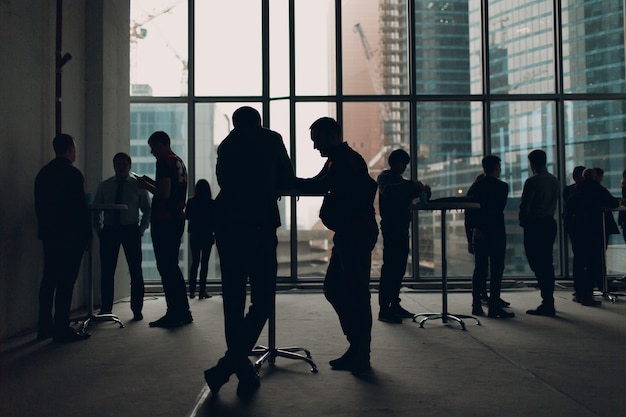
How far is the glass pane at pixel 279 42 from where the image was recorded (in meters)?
7.86

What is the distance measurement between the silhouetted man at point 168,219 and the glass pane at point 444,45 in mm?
4529

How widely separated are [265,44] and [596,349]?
5902mm

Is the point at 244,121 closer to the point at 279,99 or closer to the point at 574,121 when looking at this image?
the point at 279,99

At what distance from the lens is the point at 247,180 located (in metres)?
2.72

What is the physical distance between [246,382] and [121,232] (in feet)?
8.72

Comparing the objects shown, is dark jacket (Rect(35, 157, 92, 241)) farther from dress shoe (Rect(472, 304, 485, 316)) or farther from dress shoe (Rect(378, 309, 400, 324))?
dress shoe (Rect(472, 304, 485, 316))

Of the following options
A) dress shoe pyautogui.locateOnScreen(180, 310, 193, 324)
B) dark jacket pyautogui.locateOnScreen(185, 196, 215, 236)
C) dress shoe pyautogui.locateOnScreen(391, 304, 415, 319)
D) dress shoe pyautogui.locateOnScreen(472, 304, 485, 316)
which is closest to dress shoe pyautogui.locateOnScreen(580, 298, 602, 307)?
dress shoe pyautogui.locateOnScreen(472, 304, 485, 316)

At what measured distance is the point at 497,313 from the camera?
4.91 metres

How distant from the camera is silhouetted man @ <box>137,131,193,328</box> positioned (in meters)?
4.44

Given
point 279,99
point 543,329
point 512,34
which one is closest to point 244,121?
point 543,329

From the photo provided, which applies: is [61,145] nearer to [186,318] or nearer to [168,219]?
[168,219]

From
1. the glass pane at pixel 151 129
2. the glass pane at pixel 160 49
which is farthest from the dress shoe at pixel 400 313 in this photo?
the glass pane at pixel 160 49

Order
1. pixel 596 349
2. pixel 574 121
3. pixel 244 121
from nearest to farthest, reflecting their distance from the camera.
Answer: pixel 244 121 < pixel 596 349 < pixel 574 121

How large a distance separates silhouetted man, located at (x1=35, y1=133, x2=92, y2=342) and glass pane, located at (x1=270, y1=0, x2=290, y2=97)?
4.30m
